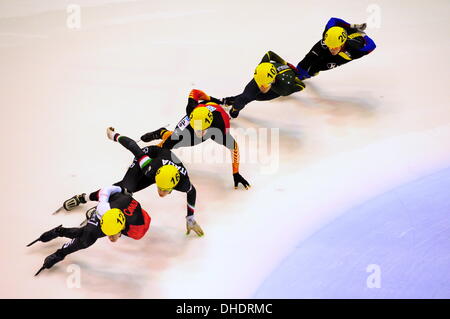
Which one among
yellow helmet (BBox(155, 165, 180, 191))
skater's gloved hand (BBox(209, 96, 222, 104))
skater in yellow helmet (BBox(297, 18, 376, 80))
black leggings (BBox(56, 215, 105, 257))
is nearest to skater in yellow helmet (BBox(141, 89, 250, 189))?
skater's gloved hand (BBox(209, 96, 222, 104))

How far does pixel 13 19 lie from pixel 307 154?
4.75m

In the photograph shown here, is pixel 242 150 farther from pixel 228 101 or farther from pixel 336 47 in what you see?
pixel 336 47

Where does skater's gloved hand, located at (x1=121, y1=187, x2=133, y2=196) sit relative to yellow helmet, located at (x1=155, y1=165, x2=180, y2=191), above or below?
below

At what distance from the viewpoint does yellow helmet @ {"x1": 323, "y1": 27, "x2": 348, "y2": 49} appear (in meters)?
6.29

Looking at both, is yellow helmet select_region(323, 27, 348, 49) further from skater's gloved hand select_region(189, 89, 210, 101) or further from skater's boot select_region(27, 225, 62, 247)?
skater's boot select_region(27, 225, 62, 247)

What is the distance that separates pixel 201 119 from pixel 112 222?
56.0 inches

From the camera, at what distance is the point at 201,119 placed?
5.59 m

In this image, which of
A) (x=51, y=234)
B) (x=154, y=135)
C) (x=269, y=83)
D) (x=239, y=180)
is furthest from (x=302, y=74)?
(x=51, y=234)

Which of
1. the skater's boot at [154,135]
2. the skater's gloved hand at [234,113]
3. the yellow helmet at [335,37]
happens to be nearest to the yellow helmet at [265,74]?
the skater's gloved hand at [234,113]

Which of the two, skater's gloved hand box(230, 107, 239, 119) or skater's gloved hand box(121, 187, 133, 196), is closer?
skater's gloved hand box(121, 187, 133, 196)

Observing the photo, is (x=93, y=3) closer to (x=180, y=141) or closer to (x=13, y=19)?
(x=13, y=19)

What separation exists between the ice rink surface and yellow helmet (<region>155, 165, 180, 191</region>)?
0.65 metres

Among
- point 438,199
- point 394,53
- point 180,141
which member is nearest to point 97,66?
point 180,141

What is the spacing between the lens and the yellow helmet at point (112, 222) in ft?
15.8
